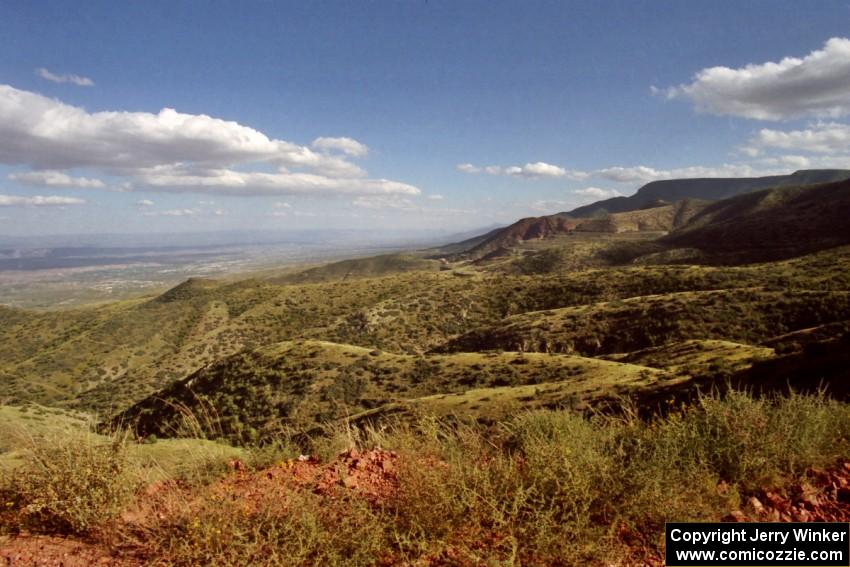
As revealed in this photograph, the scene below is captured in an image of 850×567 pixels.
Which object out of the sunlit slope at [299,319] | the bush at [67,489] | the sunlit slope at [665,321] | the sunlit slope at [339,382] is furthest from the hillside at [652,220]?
the bush at [67,489]

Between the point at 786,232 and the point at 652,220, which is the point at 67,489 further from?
the point at 652,220

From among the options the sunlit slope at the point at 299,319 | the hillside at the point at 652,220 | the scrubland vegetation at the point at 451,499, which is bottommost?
the sunlit slope at the point at 299,319

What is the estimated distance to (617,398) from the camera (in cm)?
1681

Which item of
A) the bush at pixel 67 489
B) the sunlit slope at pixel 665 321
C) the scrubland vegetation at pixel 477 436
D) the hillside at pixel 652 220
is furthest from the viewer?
the hillside at pixel 652 220

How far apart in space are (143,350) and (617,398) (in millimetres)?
85550

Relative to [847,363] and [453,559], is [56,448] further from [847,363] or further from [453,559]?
[847,363]

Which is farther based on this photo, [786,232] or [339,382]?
[786,232]

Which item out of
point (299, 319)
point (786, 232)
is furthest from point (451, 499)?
point (786, 232)

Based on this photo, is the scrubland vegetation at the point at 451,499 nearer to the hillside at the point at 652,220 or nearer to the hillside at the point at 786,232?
the hillside at the point at 786,232

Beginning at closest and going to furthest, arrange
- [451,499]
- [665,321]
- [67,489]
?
[451,499], [67,489], [665,321]

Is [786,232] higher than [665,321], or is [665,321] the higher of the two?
[786,232]

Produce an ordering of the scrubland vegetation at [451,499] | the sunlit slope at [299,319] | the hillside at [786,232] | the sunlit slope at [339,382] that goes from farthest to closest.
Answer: the hillside at [786,232], the sunlit slope at [299,319], the sunlit slope at [339,382], the scrubland vegetation at [451,499]

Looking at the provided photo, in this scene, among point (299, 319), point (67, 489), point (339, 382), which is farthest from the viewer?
point (299, 319)

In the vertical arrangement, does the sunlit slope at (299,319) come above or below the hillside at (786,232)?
below
